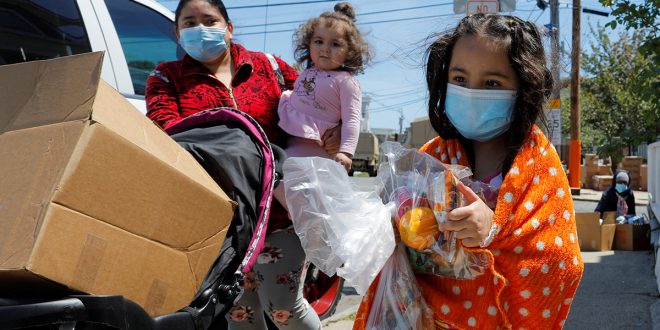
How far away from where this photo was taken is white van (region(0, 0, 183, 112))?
3229 mm

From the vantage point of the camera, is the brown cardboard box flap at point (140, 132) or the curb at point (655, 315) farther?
the curb at point (655, 315)

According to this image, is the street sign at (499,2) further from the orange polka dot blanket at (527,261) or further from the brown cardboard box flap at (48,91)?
the brown cardboard box flap at (48,91)

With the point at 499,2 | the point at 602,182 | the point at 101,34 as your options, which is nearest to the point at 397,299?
the point at 101,34

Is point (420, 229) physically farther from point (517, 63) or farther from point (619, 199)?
point (619, 199)

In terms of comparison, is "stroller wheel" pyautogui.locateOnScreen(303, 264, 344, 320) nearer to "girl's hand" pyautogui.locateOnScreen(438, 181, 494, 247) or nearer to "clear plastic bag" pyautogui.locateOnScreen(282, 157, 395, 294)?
"clear plastic bag" pyautogui.locateOnScreen(282, 157, 395, 294)

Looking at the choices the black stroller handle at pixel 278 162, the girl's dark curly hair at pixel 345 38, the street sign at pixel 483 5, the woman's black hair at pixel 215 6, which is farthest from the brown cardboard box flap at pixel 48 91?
the street sign at pixel 483 5

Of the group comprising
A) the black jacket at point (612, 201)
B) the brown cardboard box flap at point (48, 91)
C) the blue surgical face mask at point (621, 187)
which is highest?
the brown cardboard box flap at point (48, 91)

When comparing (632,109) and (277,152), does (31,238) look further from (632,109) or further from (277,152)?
(632,109)

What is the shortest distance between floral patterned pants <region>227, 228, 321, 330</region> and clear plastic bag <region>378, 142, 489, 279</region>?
36.4 inches

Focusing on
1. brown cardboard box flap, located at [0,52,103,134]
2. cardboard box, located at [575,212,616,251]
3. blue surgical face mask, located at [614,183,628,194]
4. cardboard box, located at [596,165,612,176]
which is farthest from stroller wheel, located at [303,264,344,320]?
cardboard box, located at [596,165,612,176]

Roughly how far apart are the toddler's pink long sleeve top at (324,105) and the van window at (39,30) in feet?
4.45

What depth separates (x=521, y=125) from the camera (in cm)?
188

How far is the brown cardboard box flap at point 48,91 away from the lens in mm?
1567

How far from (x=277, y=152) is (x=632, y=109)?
24.1 meters
